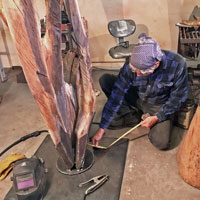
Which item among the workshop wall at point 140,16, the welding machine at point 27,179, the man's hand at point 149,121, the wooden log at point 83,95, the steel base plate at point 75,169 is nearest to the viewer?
the welding machine at point 27,179

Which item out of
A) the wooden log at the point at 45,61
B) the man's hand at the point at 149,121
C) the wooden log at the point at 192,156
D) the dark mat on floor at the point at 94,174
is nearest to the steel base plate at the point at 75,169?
the dark mat on floor at the point at 94,174

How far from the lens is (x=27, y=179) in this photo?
1397 millimetres

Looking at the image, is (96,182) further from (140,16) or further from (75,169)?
(140,16)

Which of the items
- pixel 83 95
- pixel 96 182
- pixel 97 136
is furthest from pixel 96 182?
pixel 83 95

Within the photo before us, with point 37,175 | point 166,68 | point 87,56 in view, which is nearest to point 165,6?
point 166,68

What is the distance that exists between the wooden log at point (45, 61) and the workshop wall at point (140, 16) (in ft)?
6.33

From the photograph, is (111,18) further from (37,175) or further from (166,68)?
(37,175)

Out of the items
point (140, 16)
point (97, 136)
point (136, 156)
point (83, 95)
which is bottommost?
point (136, 156)

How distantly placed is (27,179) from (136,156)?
0.81 m

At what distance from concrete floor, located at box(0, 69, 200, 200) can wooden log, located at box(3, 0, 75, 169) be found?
511 mm

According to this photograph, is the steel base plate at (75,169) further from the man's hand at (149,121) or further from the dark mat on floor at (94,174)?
the man's hand at (149,121)

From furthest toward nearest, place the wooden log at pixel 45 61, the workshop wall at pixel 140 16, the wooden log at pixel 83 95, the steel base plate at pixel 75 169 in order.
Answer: the workshop wall at pixel 140 16 < the steel base plate at pixel 75 169 < the wooden log at pixel 83 95 < the wooden log at pixel 45 61

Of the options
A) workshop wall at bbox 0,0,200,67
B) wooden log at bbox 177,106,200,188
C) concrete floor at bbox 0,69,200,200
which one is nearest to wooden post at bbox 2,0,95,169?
concrete floor at bbox 0,69,200,200

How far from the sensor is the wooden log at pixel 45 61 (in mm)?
991
